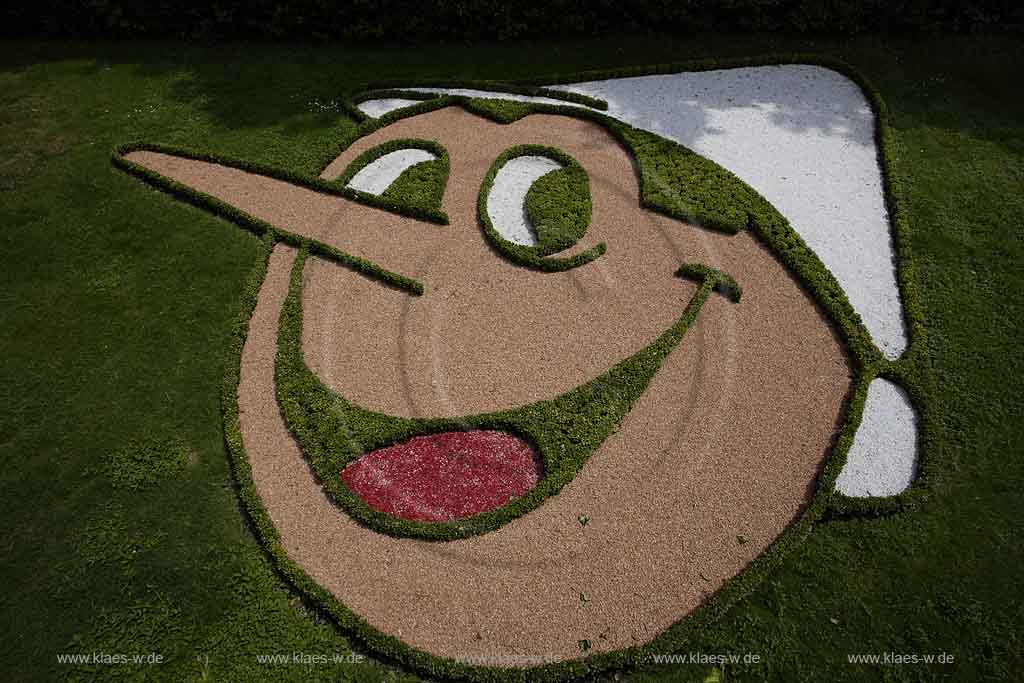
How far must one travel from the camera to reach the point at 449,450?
10.1 m

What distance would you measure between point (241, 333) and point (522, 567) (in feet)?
19.9

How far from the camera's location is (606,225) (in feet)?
43.6

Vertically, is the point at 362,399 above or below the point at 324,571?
above

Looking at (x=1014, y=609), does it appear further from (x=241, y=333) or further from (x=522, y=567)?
(x=241, y=333)

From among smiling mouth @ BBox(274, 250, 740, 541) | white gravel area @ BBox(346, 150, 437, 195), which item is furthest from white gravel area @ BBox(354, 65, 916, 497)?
smiling mouth @ BBox(274, 250, 740, 541)

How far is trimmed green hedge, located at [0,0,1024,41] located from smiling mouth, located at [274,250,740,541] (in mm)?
10774

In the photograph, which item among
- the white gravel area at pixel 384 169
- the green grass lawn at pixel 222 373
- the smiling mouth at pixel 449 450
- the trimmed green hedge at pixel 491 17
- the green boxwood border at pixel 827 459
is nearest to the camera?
the green boxwood border at pixel 827 459

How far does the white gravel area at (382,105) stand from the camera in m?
15.9

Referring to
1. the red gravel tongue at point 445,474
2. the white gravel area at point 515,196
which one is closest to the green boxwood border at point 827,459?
the red gravel tongue at point 445,474

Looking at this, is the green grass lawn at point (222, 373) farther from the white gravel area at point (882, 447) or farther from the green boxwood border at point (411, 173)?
the green boxwood border at point (411, 173)

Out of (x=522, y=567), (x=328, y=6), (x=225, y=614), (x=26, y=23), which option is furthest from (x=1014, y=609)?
(x=26, y=23)

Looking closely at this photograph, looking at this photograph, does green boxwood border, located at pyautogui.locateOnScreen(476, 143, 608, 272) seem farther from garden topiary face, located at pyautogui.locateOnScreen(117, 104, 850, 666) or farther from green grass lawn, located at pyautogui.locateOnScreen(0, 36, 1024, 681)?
green grass lawn, located at pyautogui.locateOnScreen(0, 36, 1024, 681)

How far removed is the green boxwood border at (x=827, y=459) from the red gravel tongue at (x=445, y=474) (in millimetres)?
1430

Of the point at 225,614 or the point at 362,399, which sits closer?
the point at 225,614
